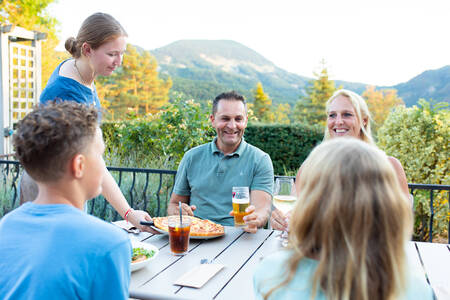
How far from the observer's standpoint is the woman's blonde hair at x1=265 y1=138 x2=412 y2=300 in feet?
2.74

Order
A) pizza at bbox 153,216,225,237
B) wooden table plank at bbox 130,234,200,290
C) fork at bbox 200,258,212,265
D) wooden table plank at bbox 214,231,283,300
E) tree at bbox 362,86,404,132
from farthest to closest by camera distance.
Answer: tree at bbox 362,86,404,132 < pizza at bbox 153,216,225,237 < fork at bbox 200,258,212,265 < wooden table plank at bbox 130,234,200,290 < wooden table plank at bbox 214,231,283,300

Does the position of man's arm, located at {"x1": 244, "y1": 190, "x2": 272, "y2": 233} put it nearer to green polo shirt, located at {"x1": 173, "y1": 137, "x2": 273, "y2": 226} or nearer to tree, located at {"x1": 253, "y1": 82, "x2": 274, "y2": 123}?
green polo shirt, located at {"x1": 173, "y1": 137, "x2": 273, "y2": 226}

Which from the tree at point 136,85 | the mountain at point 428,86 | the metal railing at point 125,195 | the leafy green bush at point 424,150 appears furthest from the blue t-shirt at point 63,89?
the tree at point 136,85

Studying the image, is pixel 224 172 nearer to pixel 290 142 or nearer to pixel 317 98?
pixel 290 142

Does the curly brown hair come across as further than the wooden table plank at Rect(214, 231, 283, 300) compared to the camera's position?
No

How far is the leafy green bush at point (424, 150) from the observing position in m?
4.78

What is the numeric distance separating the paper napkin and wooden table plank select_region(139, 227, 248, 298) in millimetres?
27

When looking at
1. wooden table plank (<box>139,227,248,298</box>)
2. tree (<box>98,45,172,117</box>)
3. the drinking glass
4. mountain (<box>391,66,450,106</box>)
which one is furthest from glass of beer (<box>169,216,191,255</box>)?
tree (<box>98,45,172,117</box>)

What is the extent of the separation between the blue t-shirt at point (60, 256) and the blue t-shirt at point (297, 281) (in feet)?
1.28

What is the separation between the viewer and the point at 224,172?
266 cm

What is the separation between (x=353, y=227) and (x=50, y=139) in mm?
792

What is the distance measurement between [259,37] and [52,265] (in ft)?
127

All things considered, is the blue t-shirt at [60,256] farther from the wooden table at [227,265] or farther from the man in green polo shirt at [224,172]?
the man in green polo shirt at [224,172]

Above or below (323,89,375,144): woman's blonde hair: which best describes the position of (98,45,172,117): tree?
above
